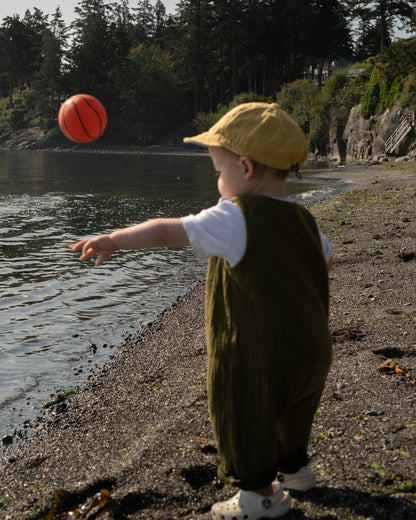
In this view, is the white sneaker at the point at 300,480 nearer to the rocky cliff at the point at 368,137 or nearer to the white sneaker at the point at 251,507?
the white sneaker at the point at 251,507

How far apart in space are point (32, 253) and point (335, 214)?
26.9 ft

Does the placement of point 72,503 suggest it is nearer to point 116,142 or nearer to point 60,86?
point 116,142

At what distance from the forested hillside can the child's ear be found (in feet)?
173

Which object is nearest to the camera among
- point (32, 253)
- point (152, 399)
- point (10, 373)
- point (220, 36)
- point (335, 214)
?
point (152, 399)

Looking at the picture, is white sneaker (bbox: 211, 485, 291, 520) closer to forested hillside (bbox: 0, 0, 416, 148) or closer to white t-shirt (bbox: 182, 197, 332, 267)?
white t-shirt (bbox: 182, 197, 332, 267)

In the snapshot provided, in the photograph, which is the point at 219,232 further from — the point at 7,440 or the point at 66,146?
the point at 66,146

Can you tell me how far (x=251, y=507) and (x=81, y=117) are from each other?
3.99 m

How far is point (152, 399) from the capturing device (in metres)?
5.00

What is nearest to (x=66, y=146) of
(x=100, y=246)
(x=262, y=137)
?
(x=100, y=246)

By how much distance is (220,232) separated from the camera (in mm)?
2559

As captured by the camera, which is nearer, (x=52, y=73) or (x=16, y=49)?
(x=52, y=73)

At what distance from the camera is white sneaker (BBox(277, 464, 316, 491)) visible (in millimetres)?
2965

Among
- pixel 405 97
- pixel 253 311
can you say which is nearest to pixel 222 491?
pixel 253 311

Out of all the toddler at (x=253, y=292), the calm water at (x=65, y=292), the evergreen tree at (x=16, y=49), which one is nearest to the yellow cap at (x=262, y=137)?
the toddler at (x=253, y=292)
